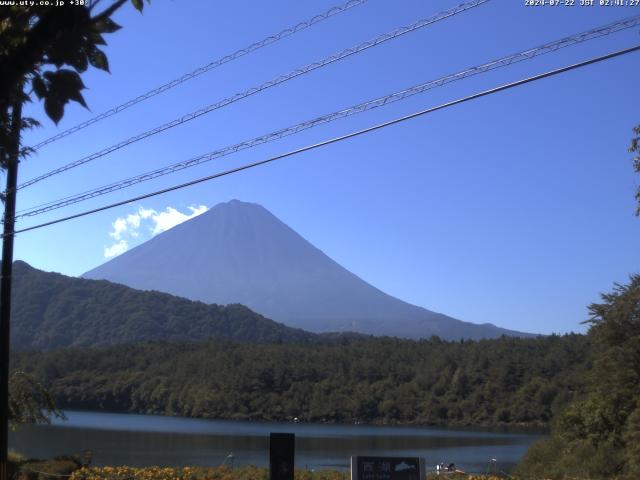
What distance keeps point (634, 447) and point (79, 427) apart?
4796cm

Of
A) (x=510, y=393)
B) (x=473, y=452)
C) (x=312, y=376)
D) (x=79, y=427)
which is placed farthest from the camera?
(x=312, y=376)

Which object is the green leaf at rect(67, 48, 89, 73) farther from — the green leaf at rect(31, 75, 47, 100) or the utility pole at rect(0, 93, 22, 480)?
the utility pole at rect(0, 93, 22, 480)

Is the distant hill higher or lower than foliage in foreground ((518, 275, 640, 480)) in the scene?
higher

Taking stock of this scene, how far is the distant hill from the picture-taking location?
166 meters

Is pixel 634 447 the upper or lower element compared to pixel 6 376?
lower

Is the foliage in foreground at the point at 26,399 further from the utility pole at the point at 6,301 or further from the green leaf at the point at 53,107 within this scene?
the green leaf at the point at 53,107

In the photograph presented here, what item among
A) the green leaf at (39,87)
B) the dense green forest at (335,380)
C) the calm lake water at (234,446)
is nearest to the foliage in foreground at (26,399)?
the calm lake water at (234,446)

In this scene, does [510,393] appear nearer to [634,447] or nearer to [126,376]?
[126,376]

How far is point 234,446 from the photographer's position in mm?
46156

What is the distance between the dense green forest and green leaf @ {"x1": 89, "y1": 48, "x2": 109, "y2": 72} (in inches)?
2801

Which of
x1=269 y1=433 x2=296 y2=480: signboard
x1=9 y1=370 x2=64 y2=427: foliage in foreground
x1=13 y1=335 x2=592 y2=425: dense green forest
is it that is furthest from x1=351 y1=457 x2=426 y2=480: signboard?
x1=13 y1=335 x2=592 y2=425: dense green forest

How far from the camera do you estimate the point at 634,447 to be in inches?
814

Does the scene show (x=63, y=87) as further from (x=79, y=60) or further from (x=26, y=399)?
(x=26, y=399)

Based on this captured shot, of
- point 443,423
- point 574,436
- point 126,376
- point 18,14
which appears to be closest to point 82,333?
point 126,376
